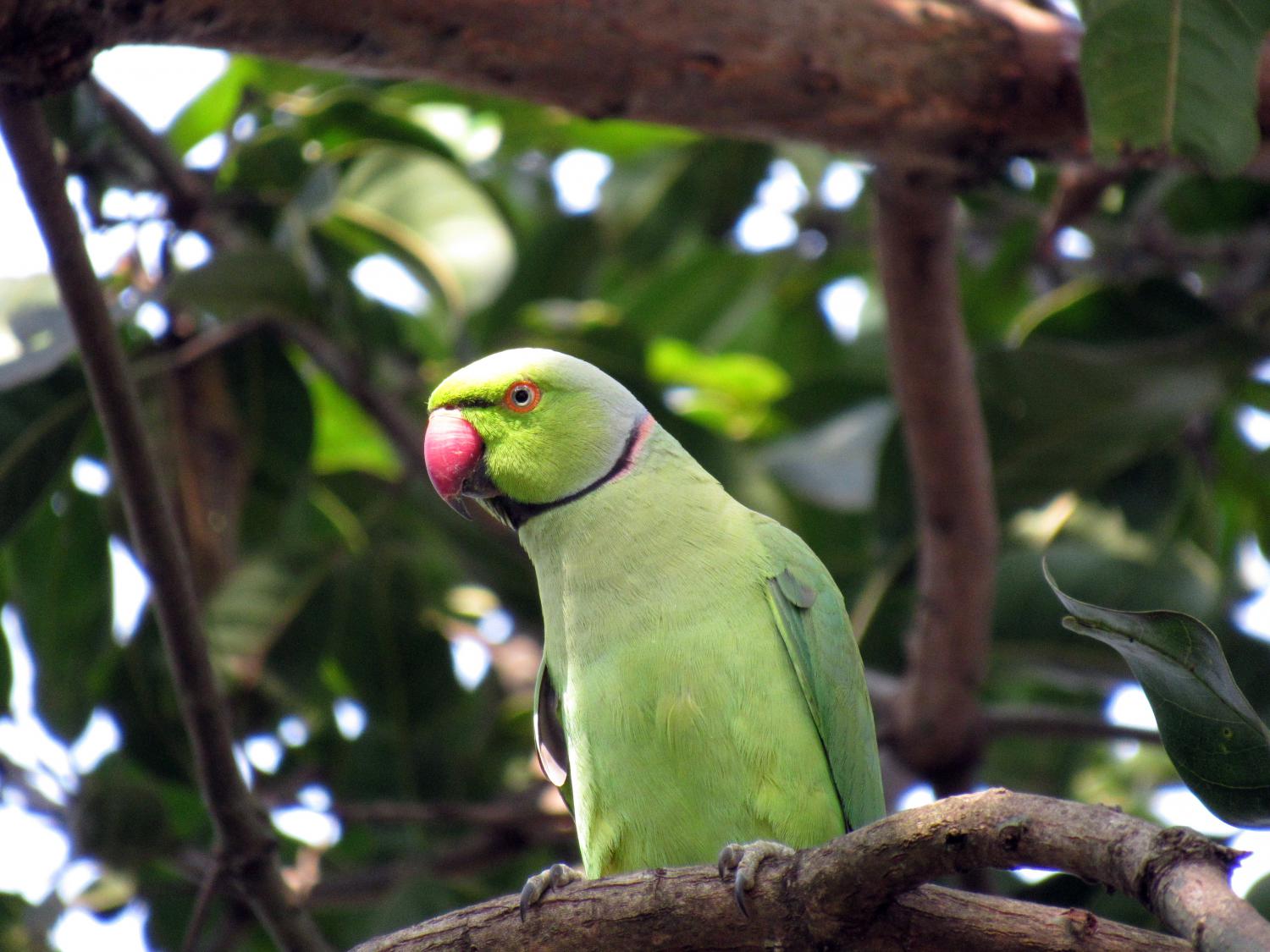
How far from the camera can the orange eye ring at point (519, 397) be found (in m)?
2.86

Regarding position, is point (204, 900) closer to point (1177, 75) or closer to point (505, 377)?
point (505, 377)

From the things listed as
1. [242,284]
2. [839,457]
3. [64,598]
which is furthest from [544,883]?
[839,457]

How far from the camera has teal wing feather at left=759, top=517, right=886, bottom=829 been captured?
2.62 m

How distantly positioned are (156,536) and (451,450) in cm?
63


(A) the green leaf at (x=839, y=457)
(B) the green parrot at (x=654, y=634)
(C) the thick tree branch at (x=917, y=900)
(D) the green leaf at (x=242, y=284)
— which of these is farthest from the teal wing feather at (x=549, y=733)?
(A) the green leaf at (x=839, y=457)

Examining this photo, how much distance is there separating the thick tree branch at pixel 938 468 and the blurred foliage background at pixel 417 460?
215mm

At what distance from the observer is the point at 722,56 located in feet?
9.34

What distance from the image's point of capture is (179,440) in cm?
379

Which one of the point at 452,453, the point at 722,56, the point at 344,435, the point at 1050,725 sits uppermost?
the point at 722,56

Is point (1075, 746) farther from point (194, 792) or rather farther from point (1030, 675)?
point (194, 792)

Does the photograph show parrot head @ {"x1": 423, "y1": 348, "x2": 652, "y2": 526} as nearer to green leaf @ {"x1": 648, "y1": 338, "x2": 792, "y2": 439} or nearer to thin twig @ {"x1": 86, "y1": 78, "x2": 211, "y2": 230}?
thin twig @ {"x1": 86, "y1": 78, "x2": 211, "y2": 230}

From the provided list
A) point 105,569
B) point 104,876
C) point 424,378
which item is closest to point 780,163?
point 424,378

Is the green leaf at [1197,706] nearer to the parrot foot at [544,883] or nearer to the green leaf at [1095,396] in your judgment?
the parrot foot at [544,883]

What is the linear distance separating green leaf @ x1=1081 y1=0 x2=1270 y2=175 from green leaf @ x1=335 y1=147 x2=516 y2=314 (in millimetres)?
1860
